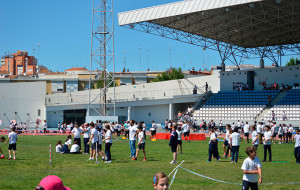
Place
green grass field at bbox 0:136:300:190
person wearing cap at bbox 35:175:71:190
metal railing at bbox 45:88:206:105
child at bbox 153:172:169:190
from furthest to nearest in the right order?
metal railing at bbox 45:88:206:105, green grass field at bbox 0:136:300:190, child at bbox 153:172:169:190, person wearing cap at bbox 35:175:71:190

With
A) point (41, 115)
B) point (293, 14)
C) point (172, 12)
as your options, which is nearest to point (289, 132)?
point (293, 14)

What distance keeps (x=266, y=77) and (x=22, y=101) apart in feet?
120

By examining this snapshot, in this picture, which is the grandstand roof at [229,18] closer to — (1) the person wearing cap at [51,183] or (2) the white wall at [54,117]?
(2) the white wall at [54,117]

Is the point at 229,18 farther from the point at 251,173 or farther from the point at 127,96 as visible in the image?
the point at 251,173

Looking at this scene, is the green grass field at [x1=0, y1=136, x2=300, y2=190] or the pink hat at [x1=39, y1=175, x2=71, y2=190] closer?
the pink hat at [x1=39, y1=175, x2=71, y2=190]

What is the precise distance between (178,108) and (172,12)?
18.8 meters

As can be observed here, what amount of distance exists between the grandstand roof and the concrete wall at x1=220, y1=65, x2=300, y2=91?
4451 millimetres

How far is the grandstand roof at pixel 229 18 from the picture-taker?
4225 centimetres

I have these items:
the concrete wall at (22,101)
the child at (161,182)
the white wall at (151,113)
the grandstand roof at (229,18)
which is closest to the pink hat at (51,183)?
the child at (161,182)

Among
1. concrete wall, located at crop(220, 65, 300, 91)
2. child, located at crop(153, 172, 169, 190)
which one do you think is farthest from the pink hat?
concrete wall, located at crop(220, 65, 300, 91)

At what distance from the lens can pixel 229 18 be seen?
47938 millimetres

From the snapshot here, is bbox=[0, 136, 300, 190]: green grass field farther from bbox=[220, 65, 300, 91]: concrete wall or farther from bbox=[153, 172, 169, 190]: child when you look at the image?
bbox=[220, 65, 300, 91]: concrete wall

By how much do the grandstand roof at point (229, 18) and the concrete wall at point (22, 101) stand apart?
26347 millimetres

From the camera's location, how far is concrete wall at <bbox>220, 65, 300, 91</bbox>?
54375 mm
